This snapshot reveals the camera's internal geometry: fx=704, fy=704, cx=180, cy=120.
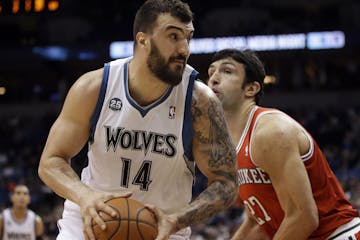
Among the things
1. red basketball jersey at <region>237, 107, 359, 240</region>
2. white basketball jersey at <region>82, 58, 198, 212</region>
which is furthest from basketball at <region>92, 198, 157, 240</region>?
red basketball jersey at <region>237, 107, 359, 240</region>

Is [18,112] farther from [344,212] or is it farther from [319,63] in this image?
[344,212]

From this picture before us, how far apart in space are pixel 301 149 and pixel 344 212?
47 cm

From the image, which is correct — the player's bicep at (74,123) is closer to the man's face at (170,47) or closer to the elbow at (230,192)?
the man's face at (170,47)

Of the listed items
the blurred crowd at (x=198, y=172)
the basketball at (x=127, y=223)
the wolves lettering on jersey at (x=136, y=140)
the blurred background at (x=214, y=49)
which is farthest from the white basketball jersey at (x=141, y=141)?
the blurred background at (x=214, y=49)

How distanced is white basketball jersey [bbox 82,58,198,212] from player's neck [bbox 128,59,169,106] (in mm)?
31

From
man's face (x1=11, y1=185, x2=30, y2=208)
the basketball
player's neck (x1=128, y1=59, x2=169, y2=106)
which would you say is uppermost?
player's neck (x1=128, y1=59, x2=169, y2=106)

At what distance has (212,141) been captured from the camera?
3592 millimetres

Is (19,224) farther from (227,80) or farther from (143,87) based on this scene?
(143,87)

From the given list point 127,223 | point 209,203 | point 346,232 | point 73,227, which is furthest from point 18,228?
point 127,223

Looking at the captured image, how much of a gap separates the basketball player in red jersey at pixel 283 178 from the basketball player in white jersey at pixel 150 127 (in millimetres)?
513

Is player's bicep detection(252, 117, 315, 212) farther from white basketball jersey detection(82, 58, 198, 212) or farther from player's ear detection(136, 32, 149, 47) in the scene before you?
player's ear detection(136, 32, 149, 47)

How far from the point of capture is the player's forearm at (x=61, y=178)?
329 cm

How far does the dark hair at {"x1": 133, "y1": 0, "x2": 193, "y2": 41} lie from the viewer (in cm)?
346

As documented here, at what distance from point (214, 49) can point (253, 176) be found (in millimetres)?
14938
